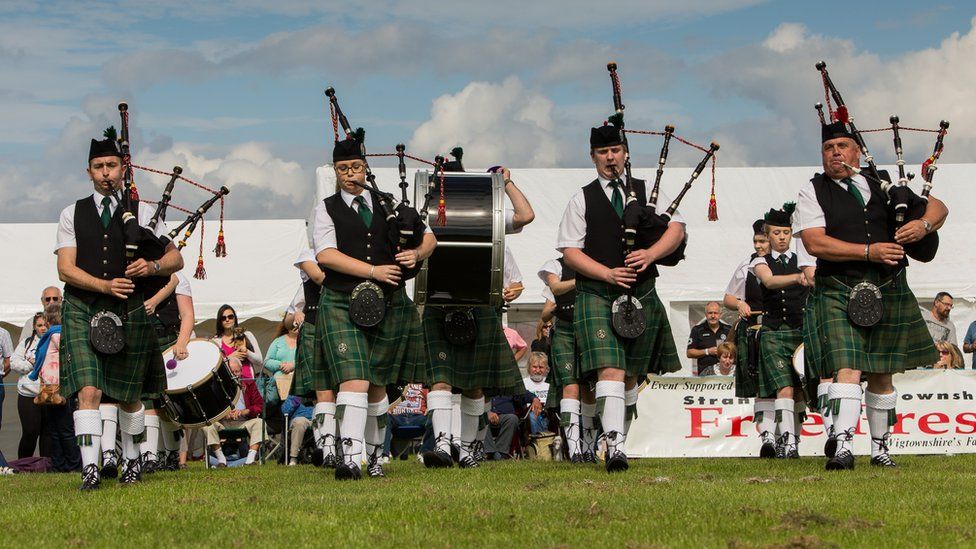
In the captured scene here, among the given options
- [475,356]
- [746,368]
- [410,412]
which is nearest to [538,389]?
[410,412]

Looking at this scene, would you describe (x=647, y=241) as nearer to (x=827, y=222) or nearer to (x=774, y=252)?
(x=827, y=222)

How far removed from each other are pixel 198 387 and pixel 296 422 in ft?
8.93

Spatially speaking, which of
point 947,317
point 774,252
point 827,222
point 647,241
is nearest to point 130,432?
point 647,241

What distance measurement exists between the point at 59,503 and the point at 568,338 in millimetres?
4028

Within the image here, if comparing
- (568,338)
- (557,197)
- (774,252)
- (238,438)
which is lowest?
(238,438)

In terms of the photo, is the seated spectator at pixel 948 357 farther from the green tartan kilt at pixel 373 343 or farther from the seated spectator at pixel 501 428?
the green tartan kilt at pixel 373 343

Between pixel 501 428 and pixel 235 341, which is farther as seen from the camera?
pixel 235 341

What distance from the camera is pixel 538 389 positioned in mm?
11945

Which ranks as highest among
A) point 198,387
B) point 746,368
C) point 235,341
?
point 235,341

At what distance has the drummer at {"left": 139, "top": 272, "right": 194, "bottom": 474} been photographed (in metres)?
8.07

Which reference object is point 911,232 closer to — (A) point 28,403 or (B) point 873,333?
(B) point 873,333

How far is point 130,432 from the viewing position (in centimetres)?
664

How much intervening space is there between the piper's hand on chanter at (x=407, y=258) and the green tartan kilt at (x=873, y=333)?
1958 mm

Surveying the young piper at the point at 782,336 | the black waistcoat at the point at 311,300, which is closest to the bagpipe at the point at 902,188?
the young piper at the point at 782,336
